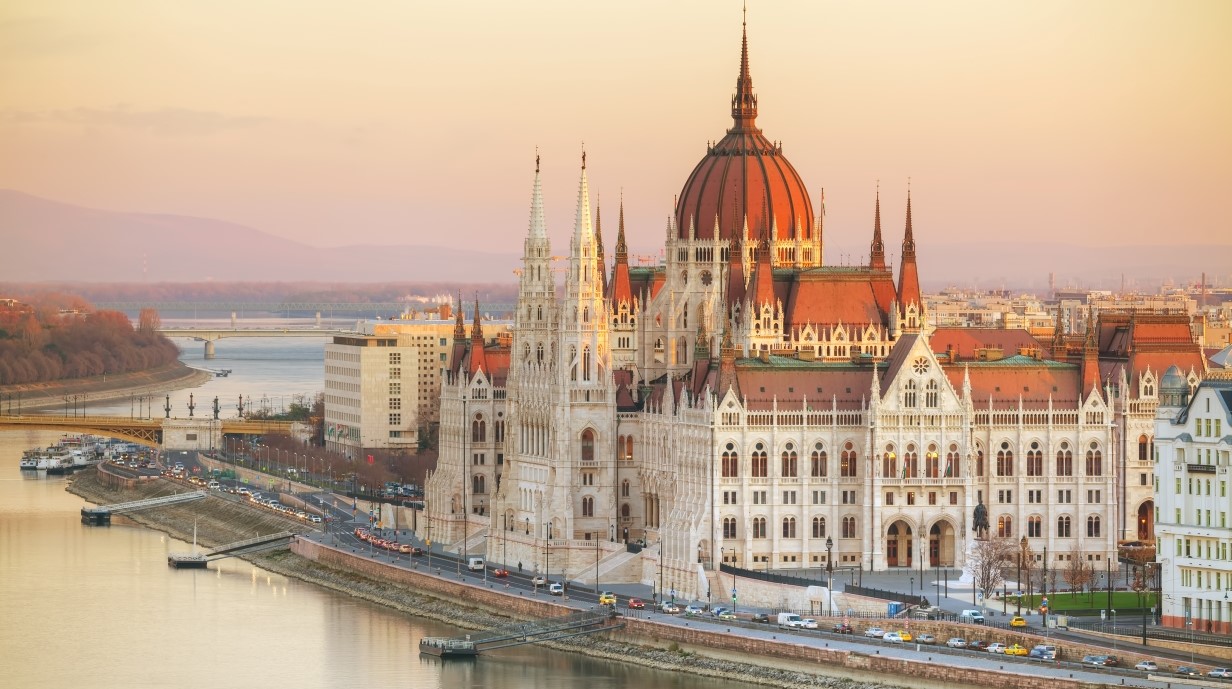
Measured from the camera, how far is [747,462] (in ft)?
451

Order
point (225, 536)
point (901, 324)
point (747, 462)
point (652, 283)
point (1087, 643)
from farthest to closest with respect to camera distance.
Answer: point (225, 536) → point (652, 283) → point (901, 324) → point (747, 462) → point (1087, 643)

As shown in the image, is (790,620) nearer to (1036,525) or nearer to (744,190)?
(1036,525)

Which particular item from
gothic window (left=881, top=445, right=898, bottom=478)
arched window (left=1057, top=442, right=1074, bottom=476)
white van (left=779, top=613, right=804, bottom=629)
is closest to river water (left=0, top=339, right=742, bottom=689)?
white van (left=779, top=613, right=804, bottom=629)

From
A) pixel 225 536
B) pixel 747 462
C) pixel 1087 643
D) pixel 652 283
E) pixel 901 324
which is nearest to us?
pixel 1087 643

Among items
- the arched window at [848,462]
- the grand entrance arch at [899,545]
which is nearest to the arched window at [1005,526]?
the grand entrance arch at [899,545]

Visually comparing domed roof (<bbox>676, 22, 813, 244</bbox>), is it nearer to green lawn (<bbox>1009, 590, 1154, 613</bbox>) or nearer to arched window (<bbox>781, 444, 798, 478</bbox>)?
arched window (<bbox>781, 444, 798, 478</bbox>)

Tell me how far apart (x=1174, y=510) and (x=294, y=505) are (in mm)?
77797

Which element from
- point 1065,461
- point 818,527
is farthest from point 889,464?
point 1065,461

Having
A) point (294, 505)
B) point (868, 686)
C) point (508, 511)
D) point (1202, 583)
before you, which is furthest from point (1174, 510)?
point (294, 505)

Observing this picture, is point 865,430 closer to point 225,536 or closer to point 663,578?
point 663,578

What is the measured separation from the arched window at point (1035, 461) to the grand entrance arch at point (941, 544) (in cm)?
504

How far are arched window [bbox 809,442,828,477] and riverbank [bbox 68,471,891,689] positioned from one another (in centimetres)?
1384

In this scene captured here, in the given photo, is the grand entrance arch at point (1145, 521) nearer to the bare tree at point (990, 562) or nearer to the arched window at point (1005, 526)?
the arched window at point (1005, 526)

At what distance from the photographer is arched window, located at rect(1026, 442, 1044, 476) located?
14200 cm
